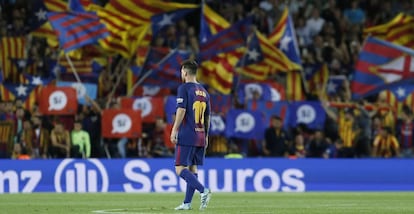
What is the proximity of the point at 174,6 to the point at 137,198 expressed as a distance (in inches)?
335

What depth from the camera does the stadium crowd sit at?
1080 inches

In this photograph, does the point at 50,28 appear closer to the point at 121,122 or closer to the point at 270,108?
the point at 121,122

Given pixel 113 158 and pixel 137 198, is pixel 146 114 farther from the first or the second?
pixel 137 198

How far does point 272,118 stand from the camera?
2798 cm

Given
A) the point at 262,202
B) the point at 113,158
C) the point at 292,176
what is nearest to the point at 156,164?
the point at 113,158

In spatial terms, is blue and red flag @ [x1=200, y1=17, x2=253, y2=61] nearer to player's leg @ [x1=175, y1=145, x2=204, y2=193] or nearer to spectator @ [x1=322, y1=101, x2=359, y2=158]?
spectator @ [x1=322, y1=101, x2=359, y2=158]

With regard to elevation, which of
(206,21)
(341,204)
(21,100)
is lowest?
(341,204)

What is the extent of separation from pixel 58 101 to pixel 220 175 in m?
4.25

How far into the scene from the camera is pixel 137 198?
69.2 ft

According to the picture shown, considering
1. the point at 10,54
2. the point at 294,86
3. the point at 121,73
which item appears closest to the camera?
the point at 121,73

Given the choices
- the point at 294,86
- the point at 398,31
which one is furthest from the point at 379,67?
the point at 294,86

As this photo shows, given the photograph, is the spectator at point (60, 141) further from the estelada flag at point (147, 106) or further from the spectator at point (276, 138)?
the spectator at point (276, 138)

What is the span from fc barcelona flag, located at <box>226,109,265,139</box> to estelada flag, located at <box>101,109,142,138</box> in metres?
2.15

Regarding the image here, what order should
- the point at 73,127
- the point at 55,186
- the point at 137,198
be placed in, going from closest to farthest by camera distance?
1. the point at 137,198
2. the point at 55,186
3. the point at 73,127
